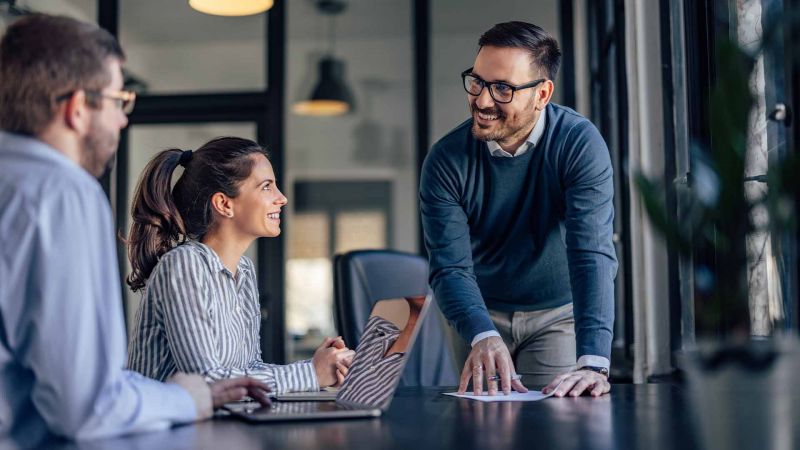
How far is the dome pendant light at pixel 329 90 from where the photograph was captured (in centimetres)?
523

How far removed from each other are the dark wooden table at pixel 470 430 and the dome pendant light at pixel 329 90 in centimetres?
385

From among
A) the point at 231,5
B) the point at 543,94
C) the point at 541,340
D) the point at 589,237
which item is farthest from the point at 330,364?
the point at 231,5

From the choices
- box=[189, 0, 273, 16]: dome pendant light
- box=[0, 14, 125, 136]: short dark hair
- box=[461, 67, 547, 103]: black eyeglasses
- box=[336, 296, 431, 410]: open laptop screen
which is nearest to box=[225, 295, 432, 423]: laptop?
box=[336, 296, 431, 410]: open laptop screen

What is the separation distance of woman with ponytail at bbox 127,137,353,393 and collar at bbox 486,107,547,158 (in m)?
0.55

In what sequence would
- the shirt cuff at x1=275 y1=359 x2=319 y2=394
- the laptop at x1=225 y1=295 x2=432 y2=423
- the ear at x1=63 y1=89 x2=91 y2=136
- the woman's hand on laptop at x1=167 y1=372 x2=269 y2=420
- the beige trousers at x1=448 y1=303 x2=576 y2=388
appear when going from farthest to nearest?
the beige trousers at x1=448 y1=303 x2=576 y2=388, the shirt cuff at x1=275 y1=359 x2=319 y2=394, the laptop at x1=225 y1=295 x2=432 y2=423, the woman's hand on laptop at x1=167 y1=372 x2=269 y2=420, the ear at x1=63 y1=89 x2=91 y2=136

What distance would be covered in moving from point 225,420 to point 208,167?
2.56 feet

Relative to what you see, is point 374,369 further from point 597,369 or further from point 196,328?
point 597,369

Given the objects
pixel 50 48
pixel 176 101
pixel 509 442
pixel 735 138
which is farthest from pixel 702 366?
pixel 176 101

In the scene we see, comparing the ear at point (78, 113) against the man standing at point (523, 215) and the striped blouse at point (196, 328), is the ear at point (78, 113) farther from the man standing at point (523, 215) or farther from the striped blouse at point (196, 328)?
the man standing at point (523, 215)

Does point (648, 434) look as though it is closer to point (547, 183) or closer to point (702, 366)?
point (702, 366)

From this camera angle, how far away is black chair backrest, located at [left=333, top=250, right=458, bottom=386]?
8.50 ft

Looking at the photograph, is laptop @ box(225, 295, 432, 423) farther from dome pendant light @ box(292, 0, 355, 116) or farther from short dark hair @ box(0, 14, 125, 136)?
dome pendant light @ box(292, 0, 355, 116)

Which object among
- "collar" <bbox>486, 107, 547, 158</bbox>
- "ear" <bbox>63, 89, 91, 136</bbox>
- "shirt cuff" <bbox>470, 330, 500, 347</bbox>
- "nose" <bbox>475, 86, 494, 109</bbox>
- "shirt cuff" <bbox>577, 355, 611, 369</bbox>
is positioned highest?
"nose" <bbox>475, 86, 494, 109</bbox>

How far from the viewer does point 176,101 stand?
5289 millimetres
